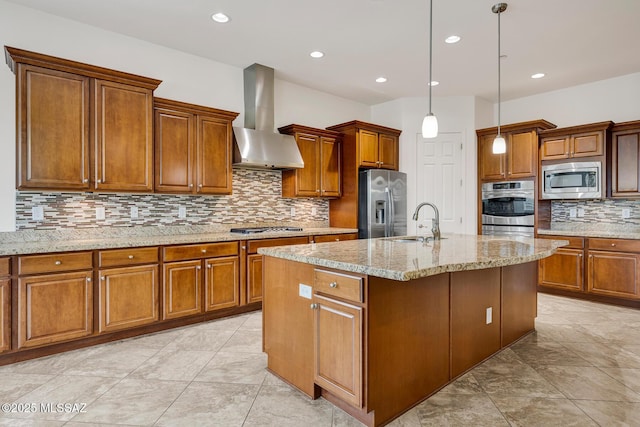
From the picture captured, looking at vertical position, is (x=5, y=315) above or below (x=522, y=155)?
below

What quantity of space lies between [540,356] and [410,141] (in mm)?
3631

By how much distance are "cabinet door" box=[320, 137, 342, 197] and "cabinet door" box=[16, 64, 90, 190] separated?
2799 mm

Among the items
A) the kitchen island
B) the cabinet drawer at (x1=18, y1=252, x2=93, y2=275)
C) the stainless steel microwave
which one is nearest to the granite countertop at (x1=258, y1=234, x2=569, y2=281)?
the kitchen island

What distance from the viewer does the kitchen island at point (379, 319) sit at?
185 centimetres

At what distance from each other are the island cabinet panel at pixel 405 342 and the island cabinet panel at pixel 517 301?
0.89 meters

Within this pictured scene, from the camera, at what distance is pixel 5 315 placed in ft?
8.60

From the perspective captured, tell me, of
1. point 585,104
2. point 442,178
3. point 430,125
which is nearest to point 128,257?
point 430,125

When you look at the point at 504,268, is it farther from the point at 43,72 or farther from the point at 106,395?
the point at 43,72

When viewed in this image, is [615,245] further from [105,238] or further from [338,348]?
[105,238]

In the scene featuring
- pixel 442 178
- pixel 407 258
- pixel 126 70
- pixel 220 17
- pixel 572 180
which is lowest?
pixel 407 258

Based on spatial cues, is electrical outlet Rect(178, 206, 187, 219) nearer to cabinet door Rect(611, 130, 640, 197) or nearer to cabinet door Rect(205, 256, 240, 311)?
cabinet door Rect(205, 256, 240, 311)

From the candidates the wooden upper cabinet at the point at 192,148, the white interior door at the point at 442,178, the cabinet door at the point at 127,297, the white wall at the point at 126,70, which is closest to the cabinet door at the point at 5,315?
the cabinet door at the point at 127,297

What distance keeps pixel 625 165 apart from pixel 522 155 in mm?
1135

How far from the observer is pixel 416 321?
2.11m
